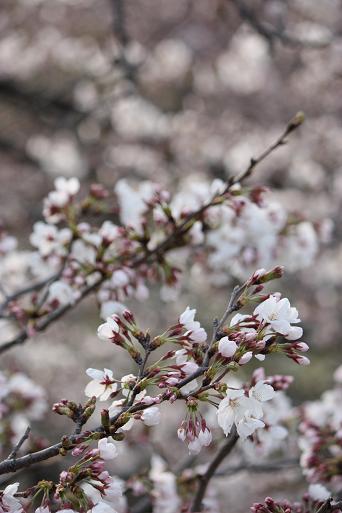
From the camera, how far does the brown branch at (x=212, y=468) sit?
1835mm

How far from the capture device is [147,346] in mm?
1620

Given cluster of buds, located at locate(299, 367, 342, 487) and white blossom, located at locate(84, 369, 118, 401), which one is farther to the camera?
cluster of buds, located at locate(299, 367, 342, 487)

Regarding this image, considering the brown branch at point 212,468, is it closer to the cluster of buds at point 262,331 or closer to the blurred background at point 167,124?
the cluster of buds at point 262,331

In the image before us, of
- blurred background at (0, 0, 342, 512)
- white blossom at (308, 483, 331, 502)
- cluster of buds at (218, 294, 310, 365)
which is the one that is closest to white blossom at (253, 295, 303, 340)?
cluster of buds at (218, 294, 310, 365)

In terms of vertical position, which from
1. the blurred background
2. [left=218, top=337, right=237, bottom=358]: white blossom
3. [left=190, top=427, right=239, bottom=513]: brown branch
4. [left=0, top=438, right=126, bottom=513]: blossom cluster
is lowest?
[left=0, top=438, right=126, bottom=513]: blossom cluster

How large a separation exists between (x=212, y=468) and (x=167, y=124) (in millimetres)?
8075

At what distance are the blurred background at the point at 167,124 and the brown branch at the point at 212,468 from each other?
5.96 metres

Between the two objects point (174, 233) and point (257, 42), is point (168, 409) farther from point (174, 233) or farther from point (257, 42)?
point (174, 233)

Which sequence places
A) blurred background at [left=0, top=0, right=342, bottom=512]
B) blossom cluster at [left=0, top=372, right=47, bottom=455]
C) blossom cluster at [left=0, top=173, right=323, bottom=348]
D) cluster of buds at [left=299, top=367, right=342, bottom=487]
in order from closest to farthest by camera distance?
cluster of buds at [left=299, top=367, right=342, bottom=487], blossom cluster at [left=0, top=173, right=323, bottom=348], blossom cluster at [left=0, top=372, right=47, bottom=455], blurred background at [left=0, top=0, right=342, bottom=512]

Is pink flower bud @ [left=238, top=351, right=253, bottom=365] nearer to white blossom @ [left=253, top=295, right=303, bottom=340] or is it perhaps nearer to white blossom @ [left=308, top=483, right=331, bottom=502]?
white blossom @ [left=253, top=295, right=303, bottom=340]

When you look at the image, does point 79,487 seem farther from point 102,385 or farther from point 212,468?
point 212,468

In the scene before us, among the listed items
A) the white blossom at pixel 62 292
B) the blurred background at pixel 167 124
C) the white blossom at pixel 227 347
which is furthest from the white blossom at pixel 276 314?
the blurred background at pixel 167 124

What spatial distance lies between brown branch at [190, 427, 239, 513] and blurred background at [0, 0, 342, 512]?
19.6 feet

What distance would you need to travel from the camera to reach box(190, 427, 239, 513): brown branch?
1835 millimetres
